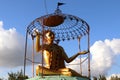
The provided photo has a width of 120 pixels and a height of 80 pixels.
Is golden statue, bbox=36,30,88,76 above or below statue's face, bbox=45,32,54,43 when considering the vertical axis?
below

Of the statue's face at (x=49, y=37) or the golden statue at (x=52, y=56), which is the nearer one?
the golden statue at (x=52, y=56)

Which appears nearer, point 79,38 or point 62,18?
point 62,18

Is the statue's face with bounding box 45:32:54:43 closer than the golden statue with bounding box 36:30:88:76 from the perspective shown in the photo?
No

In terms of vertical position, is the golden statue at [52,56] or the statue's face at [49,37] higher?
the statue's face at [49,37]

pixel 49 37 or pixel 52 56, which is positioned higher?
pixel 49 37

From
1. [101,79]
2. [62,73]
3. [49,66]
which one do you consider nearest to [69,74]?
[62,73]

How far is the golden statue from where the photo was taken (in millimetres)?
16391

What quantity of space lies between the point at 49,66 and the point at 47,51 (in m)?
0.74

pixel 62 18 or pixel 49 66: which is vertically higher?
pixel 62 18

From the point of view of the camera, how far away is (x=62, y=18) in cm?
1709

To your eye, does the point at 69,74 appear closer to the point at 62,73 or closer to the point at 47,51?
the point at 62,73

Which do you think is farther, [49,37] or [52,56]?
[49,37]

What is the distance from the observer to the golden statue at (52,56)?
1639 centimetres

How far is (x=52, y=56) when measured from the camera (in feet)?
56.6
